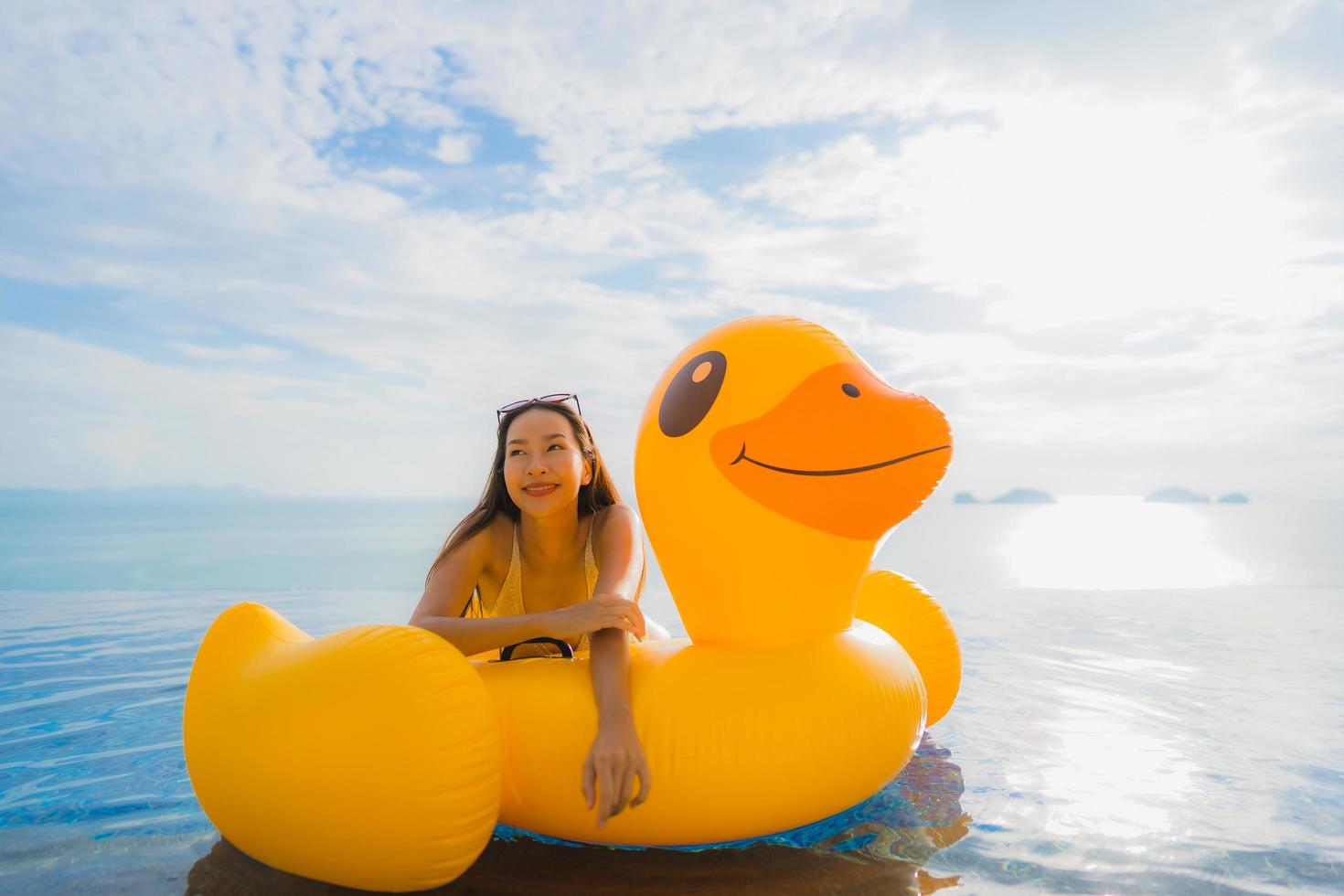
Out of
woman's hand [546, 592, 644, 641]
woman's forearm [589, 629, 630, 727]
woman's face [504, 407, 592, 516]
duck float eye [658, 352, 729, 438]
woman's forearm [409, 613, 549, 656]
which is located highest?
duck float eye [658, 352, 729, 438]

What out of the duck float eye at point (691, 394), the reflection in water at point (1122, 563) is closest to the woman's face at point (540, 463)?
the duck float eye at point (691, 394)

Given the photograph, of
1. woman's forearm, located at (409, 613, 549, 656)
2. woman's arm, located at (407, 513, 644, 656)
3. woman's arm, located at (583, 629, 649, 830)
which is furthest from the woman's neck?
woman's arm, located at (583, 629, 649, 830)

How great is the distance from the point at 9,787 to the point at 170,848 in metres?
0.93

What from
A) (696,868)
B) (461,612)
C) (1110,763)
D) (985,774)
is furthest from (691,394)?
(1110,763)

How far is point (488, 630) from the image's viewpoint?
94.6 inches

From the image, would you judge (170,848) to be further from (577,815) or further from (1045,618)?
(1045,618)

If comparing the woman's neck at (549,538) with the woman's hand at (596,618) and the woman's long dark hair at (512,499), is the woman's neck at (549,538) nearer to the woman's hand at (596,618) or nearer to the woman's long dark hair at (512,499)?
the woman's long dark hair at (512,499)

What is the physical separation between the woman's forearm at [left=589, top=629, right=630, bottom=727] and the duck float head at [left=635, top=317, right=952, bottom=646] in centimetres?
33

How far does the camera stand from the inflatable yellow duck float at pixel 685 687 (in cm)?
205

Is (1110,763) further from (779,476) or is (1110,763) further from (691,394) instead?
(691,394)

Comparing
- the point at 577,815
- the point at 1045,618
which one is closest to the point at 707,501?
the point at 577,815

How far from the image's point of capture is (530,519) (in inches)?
113

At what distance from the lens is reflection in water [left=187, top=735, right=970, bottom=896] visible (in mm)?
2260

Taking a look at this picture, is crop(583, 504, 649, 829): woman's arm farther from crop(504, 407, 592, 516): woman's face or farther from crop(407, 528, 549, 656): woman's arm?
crop(504, 407, 592, 516): woman's face
